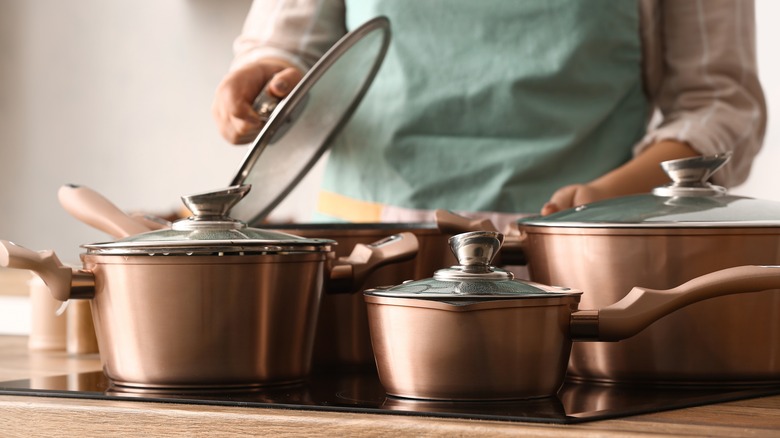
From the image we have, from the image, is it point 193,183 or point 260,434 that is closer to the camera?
point 260,434

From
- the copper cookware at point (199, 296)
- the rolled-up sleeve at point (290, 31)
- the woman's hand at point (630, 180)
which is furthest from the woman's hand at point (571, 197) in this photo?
the rolled-up sleeve at point (290, 31)

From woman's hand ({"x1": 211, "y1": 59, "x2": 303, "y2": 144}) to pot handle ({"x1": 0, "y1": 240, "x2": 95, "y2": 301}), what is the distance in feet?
0.85

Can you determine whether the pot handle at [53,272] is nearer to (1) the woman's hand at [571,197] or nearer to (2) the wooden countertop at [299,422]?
(2) the wooden countertop at [299,422]

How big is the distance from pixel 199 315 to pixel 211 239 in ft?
0.12

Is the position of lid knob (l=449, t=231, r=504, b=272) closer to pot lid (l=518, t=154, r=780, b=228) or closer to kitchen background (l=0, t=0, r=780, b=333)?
pot lid (l=518, t=154, r=780, b=228)

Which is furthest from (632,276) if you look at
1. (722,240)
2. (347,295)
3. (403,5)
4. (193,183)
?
(193,183)

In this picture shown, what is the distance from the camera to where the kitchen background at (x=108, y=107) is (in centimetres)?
310

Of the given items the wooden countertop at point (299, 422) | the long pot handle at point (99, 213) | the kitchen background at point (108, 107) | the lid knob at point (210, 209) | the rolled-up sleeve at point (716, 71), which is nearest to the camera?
the wooden countertop at point (299, 422)

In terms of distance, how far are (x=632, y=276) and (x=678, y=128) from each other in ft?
1.42

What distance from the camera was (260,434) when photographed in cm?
40

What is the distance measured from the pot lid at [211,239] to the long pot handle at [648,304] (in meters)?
0.14

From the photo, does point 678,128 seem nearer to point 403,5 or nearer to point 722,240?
point 403,5

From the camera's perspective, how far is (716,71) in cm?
96

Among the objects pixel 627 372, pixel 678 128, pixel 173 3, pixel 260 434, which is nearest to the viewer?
pixel 260 434
